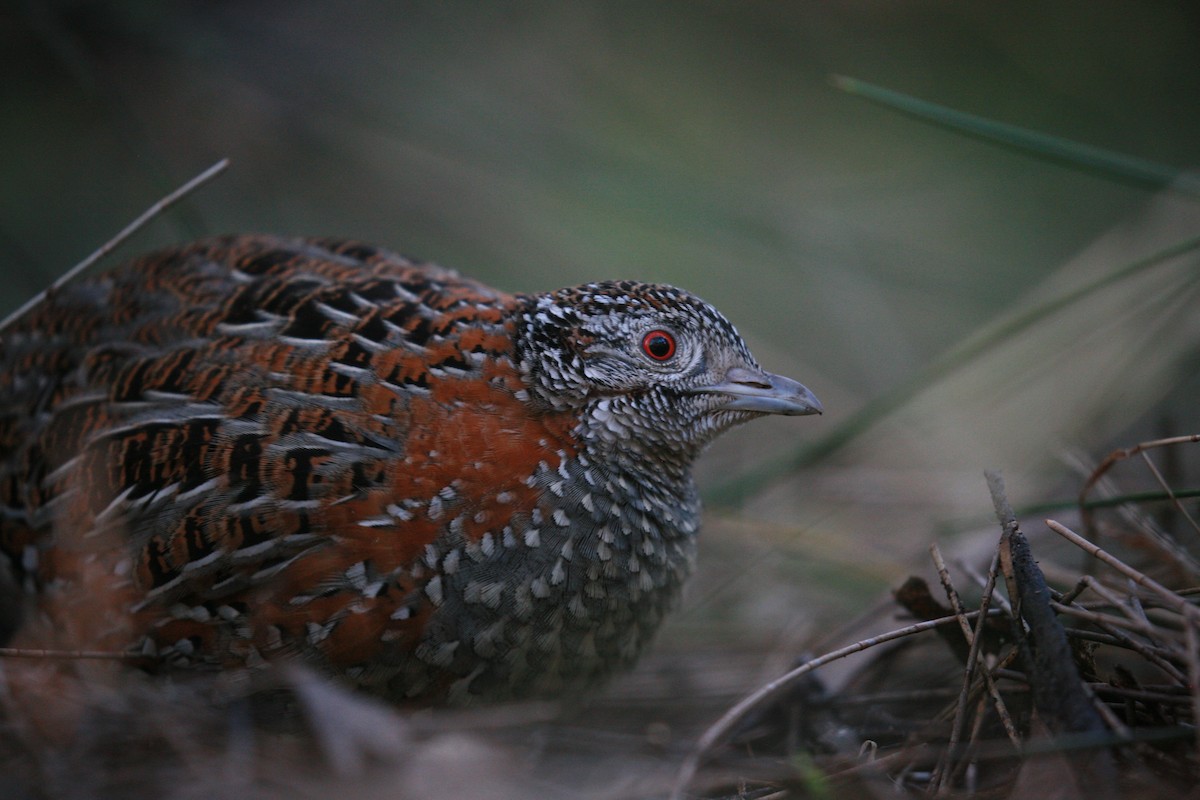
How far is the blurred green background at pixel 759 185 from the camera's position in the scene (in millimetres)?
4625

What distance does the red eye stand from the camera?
10.7 feet

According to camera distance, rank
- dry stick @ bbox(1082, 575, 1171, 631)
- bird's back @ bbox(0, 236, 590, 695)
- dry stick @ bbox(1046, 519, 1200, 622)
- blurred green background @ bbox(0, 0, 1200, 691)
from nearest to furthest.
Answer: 1. dry stick @ bbox(1046, 519, 1200, 622)
2. dry stick @ bbox(1082, 575, 1171, 631)
3. bird's back @ bbox(0, 236, 590, 695)
4. blurred green background @ bbox(0, 0, 1200, 691)

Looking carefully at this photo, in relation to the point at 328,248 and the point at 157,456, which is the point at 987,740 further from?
the point at 328,248

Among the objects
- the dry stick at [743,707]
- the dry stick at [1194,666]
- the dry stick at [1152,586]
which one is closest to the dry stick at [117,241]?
the dry stick at [743,707]

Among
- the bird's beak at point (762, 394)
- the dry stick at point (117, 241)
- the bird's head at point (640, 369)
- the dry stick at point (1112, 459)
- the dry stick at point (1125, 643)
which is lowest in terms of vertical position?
the dry stick at point (1125, 643)

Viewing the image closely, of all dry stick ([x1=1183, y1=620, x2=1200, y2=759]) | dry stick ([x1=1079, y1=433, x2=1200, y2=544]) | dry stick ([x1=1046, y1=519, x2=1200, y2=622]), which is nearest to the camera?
dry stick ([x1=1183, y1=620, x2=1200, y2=759])

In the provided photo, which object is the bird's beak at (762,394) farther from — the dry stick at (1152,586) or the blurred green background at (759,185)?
the dry stick at (1152,586)

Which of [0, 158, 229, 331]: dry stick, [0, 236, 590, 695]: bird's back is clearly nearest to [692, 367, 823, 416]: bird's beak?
[0, 236, 590, 695]: bird's back

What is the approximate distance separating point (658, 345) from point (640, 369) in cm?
10

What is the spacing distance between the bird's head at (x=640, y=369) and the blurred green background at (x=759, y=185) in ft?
2.45

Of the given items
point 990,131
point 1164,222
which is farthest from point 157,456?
point 1164,222

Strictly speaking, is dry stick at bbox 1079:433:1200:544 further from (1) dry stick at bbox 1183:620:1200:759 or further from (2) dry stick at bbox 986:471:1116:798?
(1) dry stick at bbox 1183:620:1200:759

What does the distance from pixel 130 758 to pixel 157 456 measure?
1.03 metres

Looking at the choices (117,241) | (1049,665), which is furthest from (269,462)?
(1049,665)
